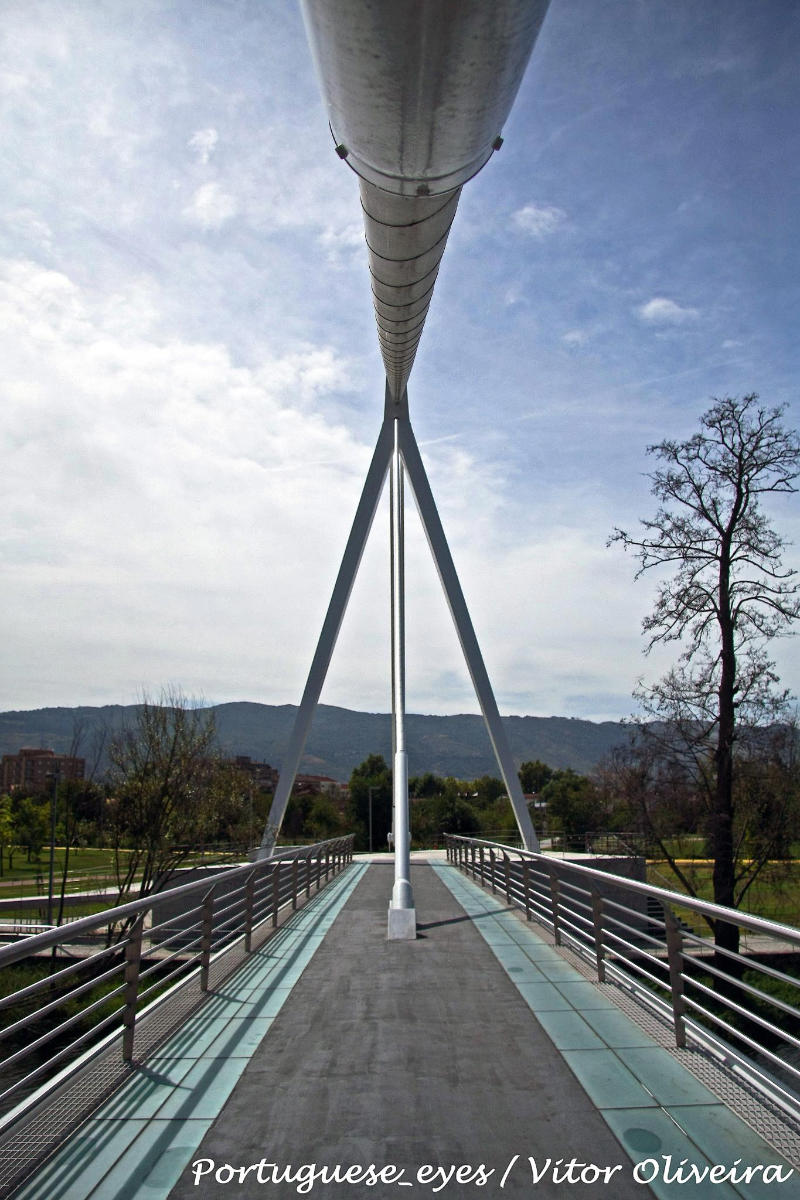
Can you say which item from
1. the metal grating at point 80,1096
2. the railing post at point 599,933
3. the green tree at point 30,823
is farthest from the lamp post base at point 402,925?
the green tree at point 30,823

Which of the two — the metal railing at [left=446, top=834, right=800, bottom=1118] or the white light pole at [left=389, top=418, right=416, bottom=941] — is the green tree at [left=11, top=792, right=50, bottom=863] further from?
the metal railing at [left=446, top=834, right=800, bottom=1118]

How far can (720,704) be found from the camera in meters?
14.3

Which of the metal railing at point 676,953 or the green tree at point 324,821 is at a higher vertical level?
the metal railing at point 676,953

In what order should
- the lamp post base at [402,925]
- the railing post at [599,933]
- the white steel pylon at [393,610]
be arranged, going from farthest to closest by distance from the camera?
the white steel pylon at [393,610] < the lamp post base at [402,925] < the railing post at [599,933]

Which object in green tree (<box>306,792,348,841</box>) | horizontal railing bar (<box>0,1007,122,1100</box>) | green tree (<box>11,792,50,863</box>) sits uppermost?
horizontal railing bar (<box>0,1007,122,1100</box>)

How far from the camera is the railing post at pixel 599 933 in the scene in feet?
20.3

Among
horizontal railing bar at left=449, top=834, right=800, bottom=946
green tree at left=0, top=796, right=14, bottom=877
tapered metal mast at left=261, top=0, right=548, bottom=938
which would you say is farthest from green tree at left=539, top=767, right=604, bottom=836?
tapered metal mast at left=261, top=0, right=548, bottom=938

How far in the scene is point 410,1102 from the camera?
12.3 feet

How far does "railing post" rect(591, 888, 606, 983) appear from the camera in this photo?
6.20 m

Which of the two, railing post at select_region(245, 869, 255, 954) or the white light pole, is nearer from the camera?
railing post at select_region(245, 869, 255, 954)

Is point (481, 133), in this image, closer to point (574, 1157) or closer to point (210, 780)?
point (574, 1157)

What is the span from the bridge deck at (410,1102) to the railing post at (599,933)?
0.21 meters

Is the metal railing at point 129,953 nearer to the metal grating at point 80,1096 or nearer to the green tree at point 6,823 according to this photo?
the metal grating at point 80,1096

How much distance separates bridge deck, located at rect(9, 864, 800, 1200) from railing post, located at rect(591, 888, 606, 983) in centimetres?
21
